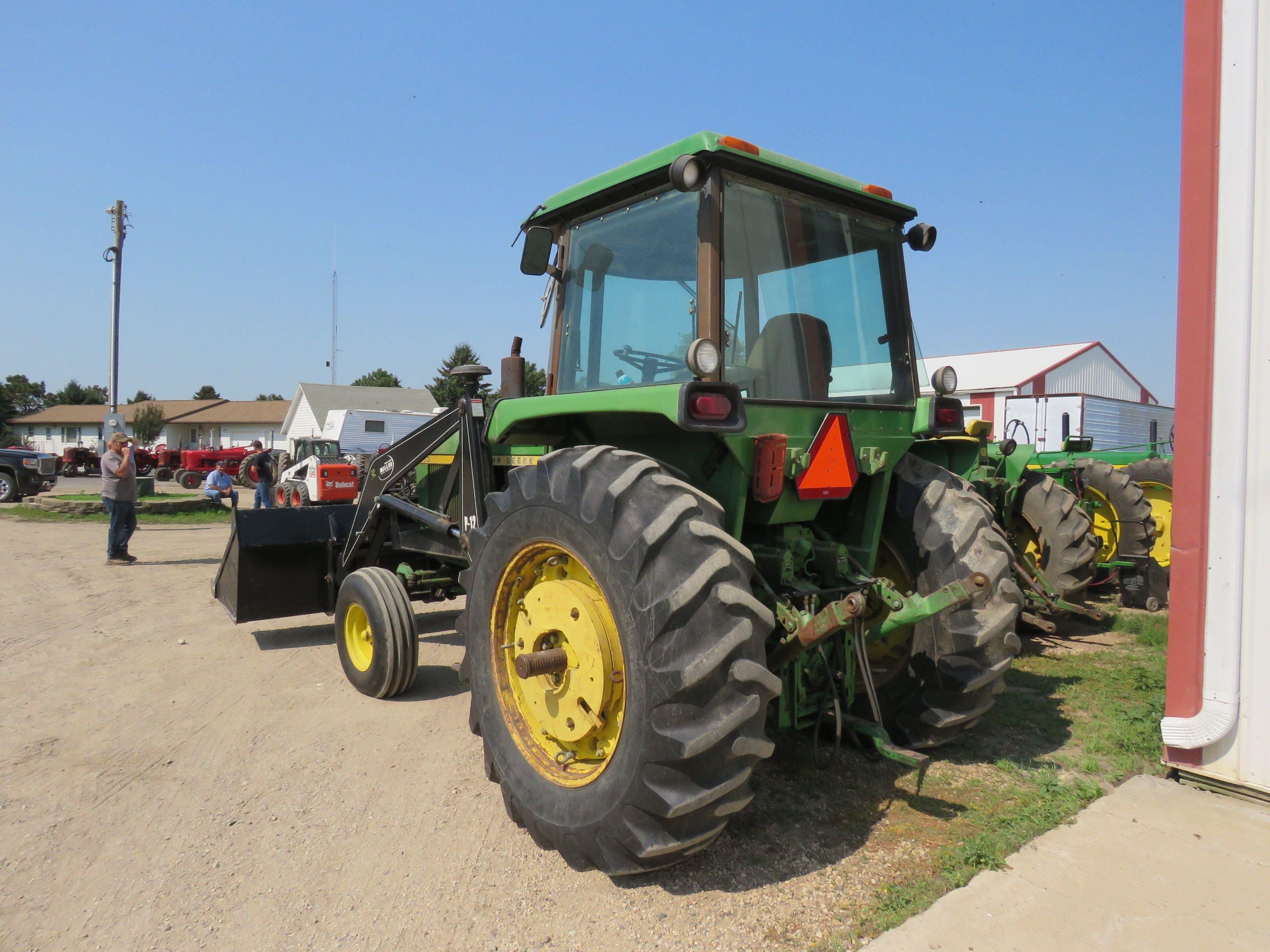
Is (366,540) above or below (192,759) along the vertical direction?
above

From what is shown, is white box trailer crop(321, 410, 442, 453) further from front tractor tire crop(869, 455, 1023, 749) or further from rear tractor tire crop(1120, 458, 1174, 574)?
front tractor tire crop(869, 455, 1023, 749)

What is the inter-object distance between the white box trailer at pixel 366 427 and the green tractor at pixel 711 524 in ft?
69.9

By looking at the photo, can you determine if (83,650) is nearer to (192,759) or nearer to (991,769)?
(192,759)

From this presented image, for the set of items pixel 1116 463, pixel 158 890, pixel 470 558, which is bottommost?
pixel 158 890

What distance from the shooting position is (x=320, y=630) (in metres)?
6.62

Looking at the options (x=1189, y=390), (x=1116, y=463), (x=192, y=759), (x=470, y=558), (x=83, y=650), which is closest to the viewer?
(x=470, y=558)

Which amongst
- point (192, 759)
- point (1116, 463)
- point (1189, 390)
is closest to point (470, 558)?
point (192, 759)

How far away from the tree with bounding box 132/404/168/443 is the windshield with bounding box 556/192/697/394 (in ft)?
A: 187

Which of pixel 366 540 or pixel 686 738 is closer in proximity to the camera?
pixel 686 738

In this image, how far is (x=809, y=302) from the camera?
343 centimetres

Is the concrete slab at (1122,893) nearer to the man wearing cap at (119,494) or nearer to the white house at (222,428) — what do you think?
the man wearing cap at (119,494)

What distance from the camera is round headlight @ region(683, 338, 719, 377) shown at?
2.70m

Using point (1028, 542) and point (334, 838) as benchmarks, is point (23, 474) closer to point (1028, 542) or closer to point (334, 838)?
point (334, 838)

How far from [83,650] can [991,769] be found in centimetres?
604
